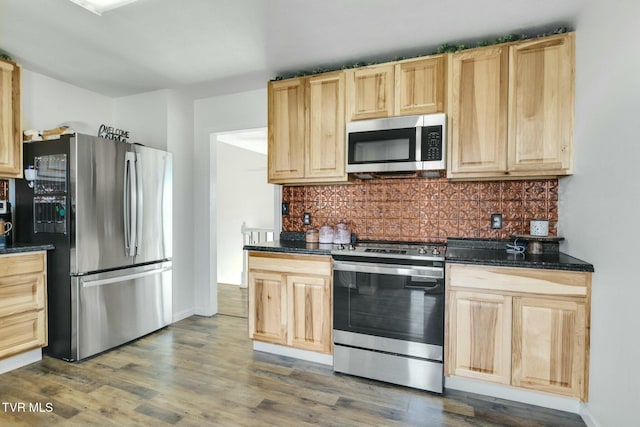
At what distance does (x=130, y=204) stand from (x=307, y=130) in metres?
1.77

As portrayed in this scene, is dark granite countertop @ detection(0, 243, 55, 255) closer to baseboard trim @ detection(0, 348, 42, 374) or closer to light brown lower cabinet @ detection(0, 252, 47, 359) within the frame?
light brown lower cabinet @ detection(0, 252, 47, 359)

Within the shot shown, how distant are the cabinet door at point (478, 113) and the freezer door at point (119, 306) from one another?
116 inches

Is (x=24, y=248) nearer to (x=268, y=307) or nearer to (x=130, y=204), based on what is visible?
(x=130, y=204)

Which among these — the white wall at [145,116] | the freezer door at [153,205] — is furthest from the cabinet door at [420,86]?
the white wall at [145,116]

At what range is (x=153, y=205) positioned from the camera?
3320 mm

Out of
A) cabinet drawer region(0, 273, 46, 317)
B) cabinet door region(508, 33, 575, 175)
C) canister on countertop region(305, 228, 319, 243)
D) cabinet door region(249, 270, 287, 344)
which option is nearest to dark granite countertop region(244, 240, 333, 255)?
canister on countertop region(305, 228, 319, 243)

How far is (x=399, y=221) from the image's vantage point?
117 inches

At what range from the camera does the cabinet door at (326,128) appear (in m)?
2.83

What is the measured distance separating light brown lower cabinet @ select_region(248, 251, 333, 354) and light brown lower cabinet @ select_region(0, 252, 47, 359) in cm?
167

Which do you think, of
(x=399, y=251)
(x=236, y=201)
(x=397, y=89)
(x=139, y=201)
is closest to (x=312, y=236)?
(x=399, y=251)

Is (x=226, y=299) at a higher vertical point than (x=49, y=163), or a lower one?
lower

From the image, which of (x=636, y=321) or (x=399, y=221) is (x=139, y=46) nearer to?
(x=399, y=221)

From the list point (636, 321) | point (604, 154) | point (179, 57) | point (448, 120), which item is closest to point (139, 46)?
point (179, 57)

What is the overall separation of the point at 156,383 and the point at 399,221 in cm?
228
